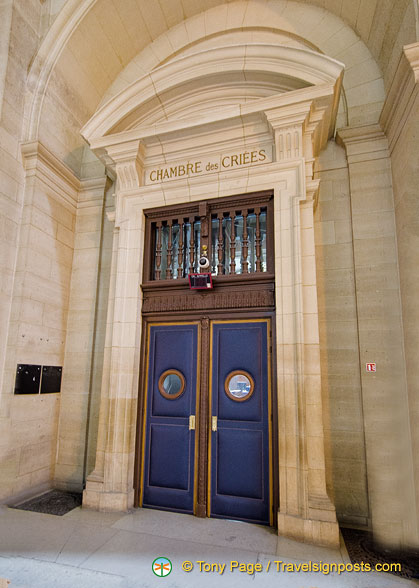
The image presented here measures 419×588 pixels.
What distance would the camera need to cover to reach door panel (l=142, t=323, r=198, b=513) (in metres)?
4.21

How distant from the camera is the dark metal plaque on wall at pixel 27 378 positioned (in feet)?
15.1

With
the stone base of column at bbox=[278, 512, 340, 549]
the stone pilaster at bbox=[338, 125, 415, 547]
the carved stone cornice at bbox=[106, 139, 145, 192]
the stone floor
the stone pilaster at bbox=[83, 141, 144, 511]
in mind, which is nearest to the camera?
the stone floor

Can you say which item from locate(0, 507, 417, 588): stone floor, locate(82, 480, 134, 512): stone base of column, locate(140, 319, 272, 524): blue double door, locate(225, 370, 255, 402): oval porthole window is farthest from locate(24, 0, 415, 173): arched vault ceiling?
locate(0, 507, 417, 588): stone floor

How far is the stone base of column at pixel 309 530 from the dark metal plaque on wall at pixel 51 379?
3356mm

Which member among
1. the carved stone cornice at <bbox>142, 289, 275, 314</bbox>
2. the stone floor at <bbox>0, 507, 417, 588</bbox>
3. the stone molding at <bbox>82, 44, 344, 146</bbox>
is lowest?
the stone floor at <bbox>0, 507, 417, 588</bbox>

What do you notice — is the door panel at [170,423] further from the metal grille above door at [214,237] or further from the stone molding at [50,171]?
the stone molding at [50,171]

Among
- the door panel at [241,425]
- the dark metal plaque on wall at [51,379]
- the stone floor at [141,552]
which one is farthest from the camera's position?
the dark metal plaque on wall at [51,379]

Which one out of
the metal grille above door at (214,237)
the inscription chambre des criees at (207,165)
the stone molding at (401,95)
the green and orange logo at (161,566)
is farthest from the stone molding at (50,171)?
the green and orange logo at (161,566)

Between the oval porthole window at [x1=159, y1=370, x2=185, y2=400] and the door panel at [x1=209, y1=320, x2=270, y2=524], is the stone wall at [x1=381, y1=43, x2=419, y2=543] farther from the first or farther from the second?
the oval porthole window at [x1=159, y1=370, x2=185, y2=400]

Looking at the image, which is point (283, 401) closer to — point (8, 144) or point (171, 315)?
point (171, 315)

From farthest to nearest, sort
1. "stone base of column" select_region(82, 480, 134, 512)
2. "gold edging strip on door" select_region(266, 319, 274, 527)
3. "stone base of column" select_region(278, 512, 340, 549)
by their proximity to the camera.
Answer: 1. "stone base of column" select_region(82, 480, 134, 512)
2. "gold edging strip on door" select_region(266, 319, 274, 527)
3. "stone base of column" select_region(278, 512, 340, 549)

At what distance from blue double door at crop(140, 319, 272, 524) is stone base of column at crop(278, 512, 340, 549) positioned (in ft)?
1.01

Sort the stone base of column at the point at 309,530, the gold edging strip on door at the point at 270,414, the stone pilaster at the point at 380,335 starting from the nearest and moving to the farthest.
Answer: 1. the stone base of column at the point at 309,530
2. the stone pilaster at the point at 380,335
3. the gold edging strip on door at the point at 270,414

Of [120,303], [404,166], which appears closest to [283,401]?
[120,303]
